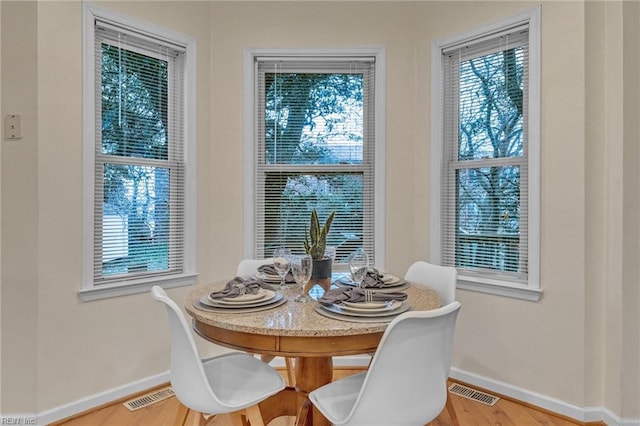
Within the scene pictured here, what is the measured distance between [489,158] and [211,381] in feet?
6.91

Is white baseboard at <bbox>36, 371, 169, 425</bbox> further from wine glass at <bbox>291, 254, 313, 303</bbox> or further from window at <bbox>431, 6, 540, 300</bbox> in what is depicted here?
window at <bbox>431, 6, 540, 300</bbox>

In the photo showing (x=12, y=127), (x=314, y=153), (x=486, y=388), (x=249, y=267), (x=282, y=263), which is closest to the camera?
(x=282, y=263)

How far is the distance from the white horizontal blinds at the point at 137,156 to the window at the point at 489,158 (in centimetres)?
182

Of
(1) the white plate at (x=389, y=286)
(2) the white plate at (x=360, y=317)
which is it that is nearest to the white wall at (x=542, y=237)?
(1) the white plate at (x=389, y=286)

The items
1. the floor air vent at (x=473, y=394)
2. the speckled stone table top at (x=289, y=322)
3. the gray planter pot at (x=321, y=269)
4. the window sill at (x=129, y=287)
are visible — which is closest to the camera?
the speckled stone table top at (x=289, y=322)

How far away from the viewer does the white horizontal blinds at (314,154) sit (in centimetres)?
288

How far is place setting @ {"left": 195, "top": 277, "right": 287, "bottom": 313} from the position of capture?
4.95 ft

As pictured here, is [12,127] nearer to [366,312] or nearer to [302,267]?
[302,267]

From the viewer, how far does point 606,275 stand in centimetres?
206

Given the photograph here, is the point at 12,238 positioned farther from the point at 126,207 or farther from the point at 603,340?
the point at 603,340

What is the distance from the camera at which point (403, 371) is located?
1226 mm

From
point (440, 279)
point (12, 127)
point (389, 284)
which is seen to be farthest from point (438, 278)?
point (12, 127)

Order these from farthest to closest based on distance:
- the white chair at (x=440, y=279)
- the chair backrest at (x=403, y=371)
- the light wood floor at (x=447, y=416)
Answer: the light wood floor at (x=447, y=416) < the white chair at (x=440, y=279) < the chair backrest at (x=403, y=371)

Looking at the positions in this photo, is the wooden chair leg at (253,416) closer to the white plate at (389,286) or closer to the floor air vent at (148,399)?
the white plate at (389,286)
